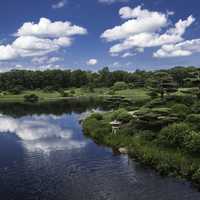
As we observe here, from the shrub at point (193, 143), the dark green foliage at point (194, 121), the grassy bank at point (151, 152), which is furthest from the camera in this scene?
the dark green foliage at point (194, 121)

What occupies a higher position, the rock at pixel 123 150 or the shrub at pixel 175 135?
the shrub at pixel 175 135

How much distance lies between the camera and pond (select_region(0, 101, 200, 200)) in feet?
88.4

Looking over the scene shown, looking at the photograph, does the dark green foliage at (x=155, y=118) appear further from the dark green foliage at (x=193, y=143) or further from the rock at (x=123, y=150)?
the dark green foliage at (x=193, y=143)

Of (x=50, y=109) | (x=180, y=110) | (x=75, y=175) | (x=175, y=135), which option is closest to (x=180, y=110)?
(x=180, y=110)

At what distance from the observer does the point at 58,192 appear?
90.9ft

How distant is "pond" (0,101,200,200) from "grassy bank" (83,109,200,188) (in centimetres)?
101

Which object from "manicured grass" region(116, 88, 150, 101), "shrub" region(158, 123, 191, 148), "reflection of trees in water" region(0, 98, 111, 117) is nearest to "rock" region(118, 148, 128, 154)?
"shrub" region(158, 123, 191, 148)

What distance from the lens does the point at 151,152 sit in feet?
114

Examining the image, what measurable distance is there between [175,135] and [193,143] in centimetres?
336

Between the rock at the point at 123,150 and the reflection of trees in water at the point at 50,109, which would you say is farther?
the reflection of trees in water at the point at 50,109

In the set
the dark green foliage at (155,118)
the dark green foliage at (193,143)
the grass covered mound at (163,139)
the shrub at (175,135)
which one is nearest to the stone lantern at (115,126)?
the grass covered mound at (163,139)

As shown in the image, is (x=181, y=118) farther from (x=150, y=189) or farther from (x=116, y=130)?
(x=150, y=189)

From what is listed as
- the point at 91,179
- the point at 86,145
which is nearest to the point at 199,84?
the point at 86,145

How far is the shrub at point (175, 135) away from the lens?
3378 cm
